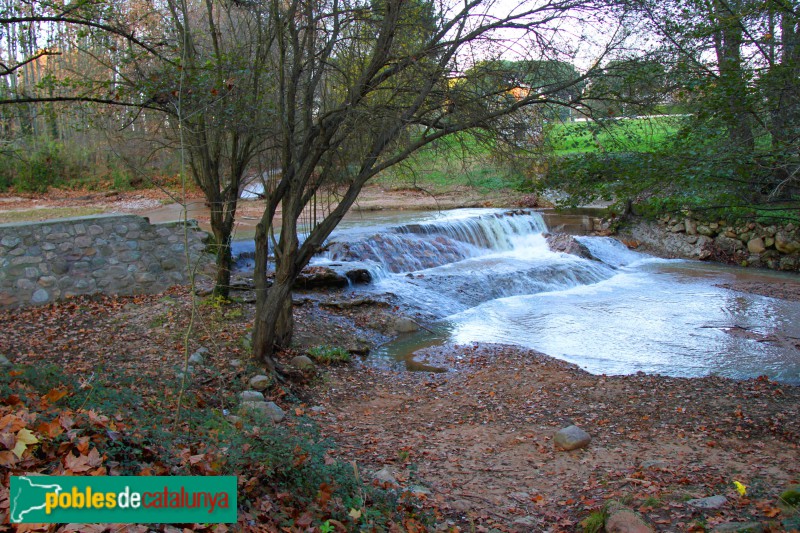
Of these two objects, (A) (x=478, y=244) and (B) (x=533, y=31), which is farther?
(A) (x=478, y=244)

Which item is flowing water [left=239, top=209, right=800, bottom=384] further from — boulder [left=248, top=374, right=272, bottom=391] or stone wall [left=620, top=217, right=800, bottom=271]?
boulder [left=248, top=374, right=272, bottom=391]

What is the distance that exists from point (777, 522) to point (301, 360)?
16.4 feet

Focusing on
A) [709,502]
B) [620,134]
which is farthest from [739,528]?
[620,134]

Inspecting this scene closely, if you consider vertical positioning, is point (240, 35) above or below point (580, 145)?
above

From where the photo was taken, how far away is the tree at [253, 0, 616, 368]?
19.4ft

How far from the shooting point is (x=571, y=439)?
5098 mm

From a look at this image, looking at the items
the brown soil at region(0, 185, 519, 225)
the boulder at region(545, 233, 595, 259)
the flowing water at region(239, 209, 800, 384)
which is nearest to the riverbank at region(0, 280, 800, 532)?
the flowing water at region(239, 209, 800, 384)

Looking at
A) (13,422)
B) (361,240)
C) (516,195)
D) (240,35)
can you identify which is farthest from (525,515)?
(516,195)

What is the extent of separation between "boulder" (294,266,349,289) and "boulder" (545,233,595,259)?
23.4 feet

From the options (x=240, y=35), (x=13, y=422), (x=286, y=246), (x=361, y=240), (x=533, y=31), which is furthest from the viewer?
(x=361, y=240)

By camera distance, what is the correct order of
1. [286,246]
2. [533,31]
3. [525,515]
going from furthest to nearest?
[286,246] → [533,31] → [525,515]

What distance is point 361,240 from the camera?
1327cm

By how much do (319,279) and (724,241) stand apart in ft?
36.8

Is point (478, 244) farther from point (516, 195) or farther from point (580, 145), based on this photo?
point (580, 145)
